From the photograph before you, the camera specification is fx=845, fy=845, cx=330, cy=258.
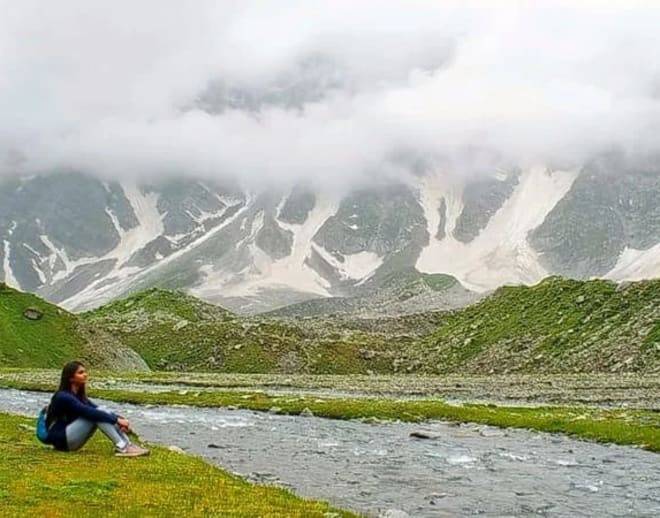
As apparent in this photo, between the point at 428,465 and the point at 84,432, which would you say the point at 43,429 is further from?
the point at 428,465

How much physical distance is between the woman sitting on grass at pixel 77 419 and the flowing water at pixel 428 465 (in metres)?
4.68

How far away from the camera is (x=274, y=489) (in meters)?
24.7

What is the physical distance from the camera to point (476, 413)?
54.0 m

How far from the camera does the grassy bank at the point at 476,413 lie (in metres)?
43.0

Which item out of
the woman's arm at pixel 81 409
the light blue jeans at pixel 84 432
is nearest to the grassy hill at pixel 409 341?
→ the light blue jeans at pixel 84 432

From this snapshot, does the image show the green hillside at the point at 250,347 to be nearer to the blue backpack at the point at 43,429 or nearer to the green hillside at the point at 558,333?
the green hillside at the point at 558,333

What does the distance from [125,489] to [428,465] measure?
46.8 ft

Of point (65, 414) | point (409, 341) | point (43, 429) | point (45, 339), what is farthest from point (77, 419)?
point (409, 341)

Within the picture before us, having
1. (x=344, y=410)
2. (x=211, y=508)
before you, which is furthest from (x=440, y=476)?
(x=344, y=410)

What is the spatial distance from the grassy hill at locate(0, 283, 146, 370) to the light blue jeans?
92.7 meters

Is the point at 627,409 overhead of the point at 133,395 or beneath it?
overhead

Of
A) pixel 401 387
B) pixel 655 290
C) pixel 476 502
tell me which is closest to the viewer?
pixel 476 502

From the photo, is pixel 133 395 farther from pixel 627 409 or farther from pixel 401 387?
pixel 627 409

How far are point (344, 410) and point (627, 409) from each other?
18798mm
